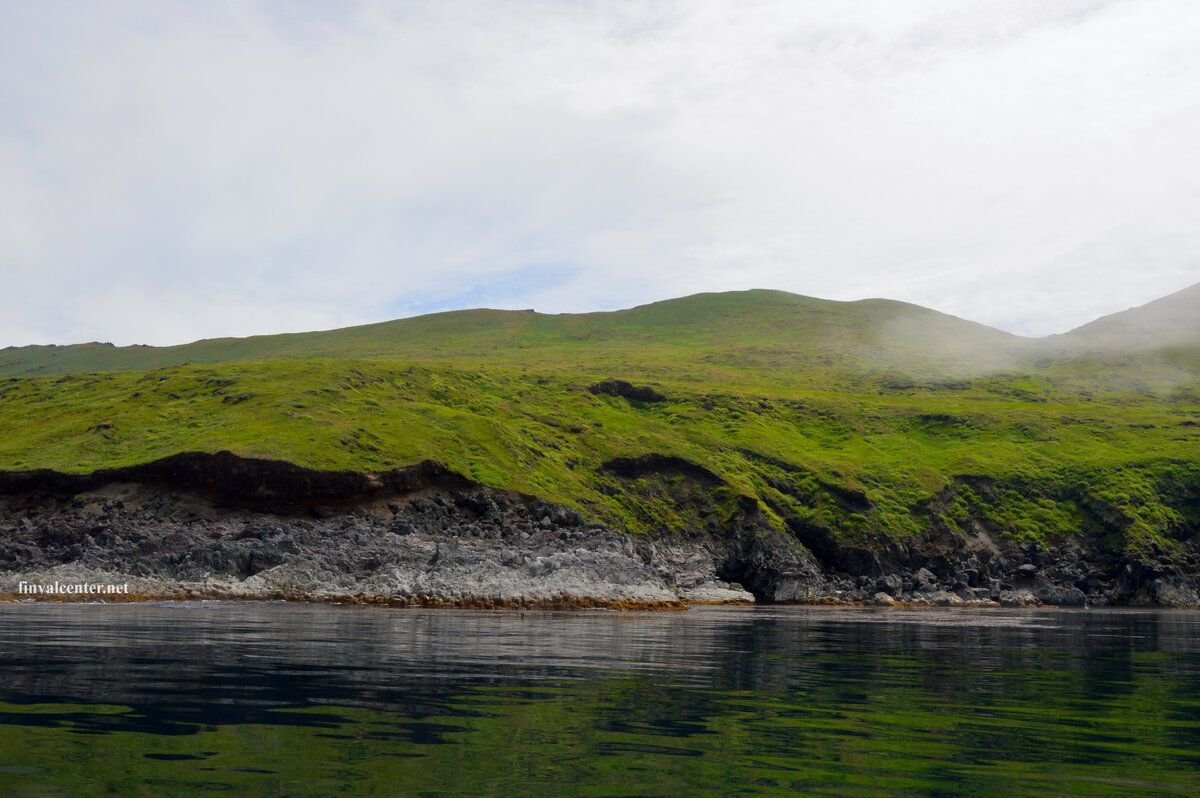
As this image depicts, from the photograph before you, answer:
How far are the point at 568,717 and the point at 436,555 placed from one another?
188ft

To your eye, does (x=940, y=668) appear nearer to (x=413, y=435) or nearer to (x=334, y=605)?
(x=334, y=605)

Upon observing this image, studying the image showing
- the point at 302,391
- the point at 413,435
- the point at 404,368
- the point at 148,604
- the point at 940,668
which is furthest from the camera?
the point at 404,368

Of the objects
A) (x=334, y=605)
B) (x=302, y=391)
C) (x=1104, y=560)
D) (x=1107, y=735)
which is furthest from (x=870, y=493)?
(x=1107, y=735)

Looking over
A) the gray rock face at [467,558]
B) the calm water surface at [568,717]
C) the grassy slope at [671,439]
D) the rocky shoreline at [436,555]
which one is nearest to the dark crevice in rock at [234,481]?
the rocky shoreline at [436,555]

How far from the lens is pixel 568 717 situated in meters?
17.4

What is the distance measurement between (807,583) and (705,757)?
281ft

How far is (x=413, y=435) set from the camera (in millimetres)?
95625

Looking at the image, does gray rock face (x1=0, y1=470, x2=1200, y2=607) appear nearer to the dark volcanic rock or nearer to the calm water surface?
the calm water surface

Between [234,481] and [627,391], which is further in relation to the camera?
[627,391]

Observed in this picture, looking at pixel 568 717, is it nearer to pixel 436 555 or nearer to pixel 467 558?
pixel 467 558

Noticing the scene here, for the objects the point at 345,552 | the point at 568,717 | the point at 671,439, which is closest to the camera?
the point at 568,717

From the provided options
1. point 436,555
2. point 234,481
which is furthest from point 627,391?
point 436,555

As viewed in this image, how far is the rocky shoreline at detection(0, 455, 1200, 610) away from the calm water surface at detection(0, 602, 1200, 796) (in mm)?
33783

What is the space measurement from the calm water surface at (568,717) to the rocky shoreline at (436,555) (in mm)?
33783
